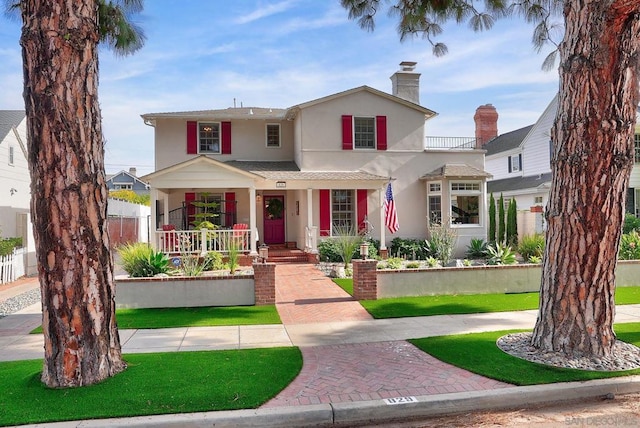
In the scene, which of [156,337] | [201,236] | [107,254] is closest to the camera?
[107,254]

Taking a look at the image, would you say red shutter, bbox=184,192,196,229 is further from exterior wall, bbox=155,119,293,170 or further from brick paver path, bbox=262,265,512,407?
brick paver path, bbox=262,265,512,407

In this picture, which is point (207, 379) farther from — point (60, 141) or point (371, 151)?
point (371, 151)

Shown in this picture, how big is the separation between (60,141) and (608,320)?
675 cm

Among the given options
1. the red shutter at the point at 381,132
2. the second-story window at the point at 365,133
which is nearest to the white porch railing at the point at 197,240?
the second-story window at the point at 365,133

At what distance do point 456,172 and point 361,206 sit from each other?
390 cm

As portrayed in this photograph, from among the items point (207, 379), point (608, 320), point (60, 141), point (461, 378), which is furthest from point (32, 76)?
point (608, 320)

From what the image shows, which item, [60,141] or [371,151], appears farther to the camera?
[371,151]

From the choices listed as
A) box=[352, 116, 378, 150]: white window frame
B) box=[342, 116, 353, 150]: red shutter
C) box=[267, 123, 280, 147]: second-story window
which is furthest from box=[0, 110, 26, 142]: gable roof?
box=[352, 116, 378, 150]: white window frame

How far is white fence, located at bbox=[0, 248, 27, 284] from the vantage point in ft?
46.2

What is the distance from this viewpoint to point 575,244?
19.0ft

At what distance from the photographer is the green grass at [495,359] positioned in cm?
517

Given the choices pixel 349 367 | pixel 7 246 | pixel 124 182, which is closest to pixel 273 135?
pixel 7 246

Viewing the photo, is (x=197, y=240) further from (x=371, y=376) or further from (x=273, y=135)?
(x=371, y=376)

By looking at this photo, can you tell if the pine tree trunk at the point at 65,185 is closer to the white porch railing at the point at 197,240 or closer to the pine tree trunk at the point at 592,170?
the pine tree trunk at the point at 592,170
